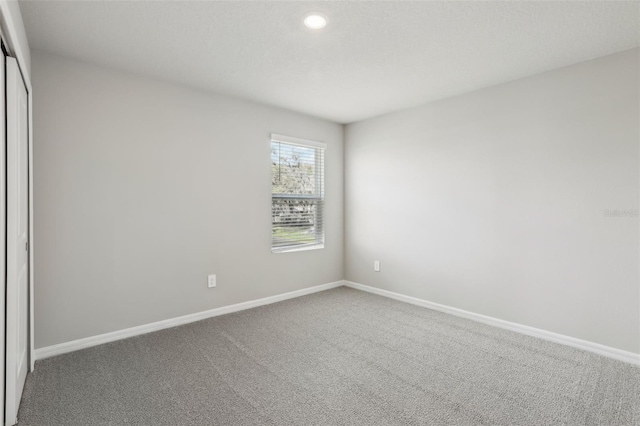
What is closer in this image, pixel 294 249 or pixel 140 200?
pixel 140 200

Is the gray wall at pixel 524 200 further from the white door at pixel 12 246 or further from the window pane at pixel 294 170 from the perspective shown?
the white door at pixel 12 246

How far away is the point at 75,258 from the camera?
2.71m

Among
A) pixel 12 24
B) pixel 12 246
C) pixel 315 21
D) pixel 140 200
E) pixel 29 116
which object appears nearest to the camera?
pixel 12 24

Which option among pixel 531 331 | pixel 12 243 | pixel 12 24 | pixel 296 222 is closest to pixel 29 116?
pixel 12 24

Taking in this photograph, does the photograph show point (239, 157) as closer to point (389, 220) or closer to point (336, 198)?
point (336, 198)

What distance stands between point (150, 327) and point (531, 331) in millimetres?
3387

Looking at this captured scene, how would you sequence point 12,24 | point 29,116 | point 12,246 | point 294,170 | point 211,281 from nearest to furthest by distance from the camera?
point 12,24
point 12,246
point 29,116
point 211,281
point 294,170

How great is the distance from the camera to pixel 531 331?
303 centimetres

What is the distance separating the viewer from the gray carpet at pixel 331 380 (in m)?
1.88

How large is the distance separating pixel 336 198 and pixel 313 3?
9.60 ft

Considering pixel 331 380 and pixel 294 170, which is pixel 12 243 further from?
pixel 294 170

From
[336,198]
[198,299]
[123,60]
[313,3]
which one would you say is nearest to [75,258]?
[198,299]

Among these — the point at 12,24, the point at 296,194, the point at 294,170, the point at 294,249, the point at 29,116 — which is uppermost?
the point at 12,24

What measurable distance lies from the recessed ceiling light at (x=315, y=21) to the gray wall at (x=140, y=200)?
1.63 m
